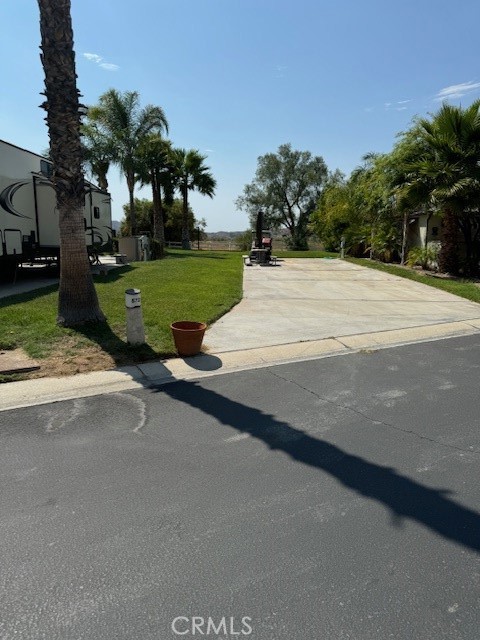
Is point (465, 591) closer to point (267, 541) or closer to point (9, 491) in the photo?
point (267, 541)

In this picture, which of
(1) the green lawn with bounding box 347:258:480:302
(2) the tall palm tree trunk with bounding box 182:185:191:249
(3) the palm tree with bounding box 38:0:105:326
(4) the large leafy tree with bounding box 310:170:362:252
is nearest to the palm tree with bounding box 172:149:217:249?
(2) the tall palm tree trunk with bounding box 182:185:191:249

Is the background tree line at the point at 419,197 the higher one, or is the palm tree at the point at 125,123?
the palm tree at the point at 125,123

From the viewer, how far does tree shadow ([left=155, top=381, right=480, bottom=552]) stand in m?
2.90

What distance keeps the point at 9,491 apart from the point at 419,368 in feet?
17.3

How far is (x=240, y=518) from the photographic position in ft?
9.63

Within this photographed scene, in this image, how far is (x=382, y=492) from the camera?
3.23m

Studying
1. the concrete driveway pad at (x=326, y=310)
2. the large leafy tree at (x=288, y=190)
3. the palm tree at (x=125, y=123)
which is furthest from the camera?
the large leafy tree at (x=288, y=190)

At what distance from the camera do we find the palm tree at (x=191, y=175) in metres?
31.6

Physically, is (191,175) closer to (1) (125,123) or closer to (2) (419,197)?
(1) (125,123)

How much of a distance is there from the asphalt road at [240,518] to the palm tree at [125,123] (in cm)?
2392

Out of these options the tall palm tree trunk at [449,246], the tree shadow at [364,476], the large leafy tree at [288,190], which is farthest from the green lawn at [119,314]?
the large leafy tree at [288,190]

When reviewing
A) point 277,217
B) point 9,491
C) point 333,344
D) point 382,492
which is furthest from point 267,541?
point 277,217

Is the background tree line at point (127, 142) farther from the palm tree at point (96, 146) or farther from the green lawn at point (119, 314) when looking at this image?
the green lawn at point (119, 314)

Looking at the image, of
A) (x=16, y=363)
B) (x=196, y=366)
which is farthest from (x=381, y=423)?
(x=16, y=363)
